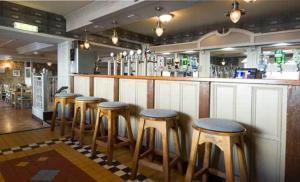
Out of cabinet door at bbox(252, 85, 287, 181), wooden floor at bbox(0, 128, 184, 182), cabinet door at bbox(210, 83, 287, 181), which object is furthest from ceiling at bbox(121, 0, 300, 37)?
wooden floor at bbox(0, 128, 184, 182)

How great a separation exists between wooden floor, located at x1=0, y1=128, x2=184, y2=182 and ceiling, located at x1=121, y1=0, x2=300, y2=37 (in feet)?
8.89

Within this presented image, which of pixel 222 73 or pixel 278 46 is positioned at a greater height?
pixel 278 46

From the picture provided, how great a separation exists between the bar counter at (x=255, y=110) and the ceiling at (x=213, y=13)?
1.88m

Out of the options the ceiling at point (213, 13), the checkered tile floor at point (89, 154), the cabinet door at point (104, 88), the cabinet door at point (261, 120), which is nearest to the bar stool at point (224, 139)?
the cabinet door at point (261, 120)

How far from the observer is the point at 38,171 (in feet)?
7.29

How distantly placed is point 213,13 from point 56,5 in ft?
11.4

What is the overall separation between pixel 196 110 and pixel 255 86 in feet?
2.12

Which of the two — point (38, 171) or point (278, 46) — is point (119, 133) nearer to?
point (38, 171)

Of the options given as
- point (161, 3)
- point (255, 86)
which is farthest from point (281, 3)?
point (255, 86)

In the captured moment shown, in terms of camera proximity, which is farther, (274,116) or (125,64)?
(125,64)

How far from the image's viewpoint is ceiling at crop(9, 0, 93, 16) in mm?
3892

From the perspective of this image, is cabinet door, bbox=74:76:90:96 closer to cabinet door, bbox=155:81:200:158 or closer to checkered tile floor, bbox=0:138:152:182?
checkered tile floor, bbox=0:138:152:182

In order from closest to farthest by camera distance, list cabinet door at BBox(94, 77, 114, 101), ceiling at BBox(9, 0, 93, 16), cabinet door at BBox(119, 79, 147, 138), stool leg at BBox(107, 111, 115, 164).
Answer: stool leg at BBox(107, 111, 115, 164), cabinet door at BBox(119, 79, 147, 138), cabinet door at BBox(94, 77, 114, 101), ceiling at BBox(9, 0, 93, 16)

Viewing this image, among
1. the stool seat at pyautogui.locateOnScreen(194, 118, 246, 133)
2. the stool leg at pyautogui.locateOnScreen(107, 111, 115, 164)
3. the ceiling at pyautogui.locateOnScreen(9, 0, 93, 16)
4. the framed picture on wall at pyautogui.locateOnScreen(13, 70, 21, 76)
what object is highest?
the ceiling at pyautogui.locateOnScreen(9, 0, 93, 16)
